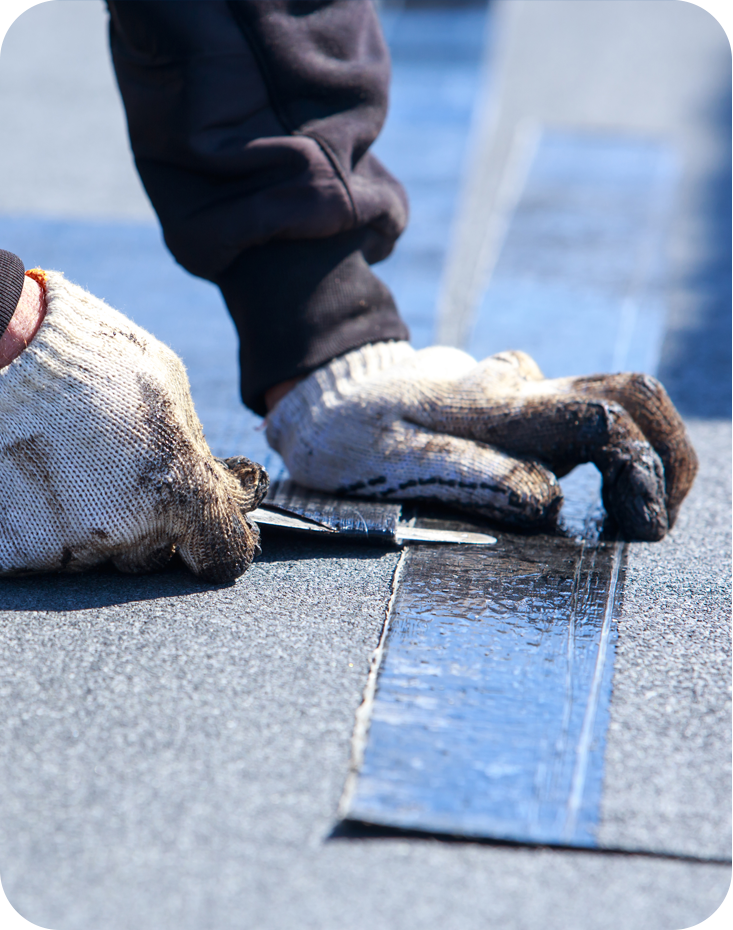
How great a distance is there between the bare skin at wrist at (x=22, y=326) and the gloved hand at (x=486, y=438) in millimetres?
458

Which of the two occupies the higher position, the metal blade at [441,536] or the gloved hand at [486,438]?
the gloved hand at [486,438]

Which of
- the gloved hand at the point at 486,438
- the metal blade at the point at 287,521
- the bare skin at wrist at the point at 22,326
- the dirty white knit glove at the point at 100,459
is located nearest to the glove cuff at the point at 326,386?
the gloved hand at the point at 486,438

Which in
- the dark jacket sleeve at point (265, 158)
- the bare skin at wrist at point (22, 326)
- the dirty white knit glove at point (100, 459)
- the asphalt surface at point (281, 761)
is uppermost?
the dark jacket sleeve at point (265, 158)

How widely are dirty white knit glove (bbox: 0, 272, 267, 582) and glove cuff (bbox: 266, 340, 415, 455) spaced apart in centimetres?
29

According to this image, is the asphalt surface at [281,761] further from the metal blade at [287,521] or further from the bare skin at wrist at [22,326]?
the bare skin at wrist at [22,326]

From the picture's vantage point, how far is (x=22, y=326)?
1.23 meters

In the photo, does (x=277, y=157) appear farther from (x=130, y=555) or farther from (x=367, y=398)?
(x=130, y=555)

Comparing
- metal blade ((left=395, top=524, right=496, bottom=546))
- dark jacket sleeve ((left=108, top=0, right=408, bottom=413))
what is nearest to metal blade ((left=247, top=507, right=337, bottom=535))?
metal blade ((left=395, top=524, right=496, bottom=546))

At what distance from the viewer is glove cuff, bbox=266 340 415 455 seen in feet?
5.09

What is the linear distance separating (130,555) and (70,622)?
134 millimetres

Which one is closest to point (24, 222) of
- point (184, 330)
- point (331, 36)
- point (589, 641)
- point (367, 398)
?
point (184, 330)

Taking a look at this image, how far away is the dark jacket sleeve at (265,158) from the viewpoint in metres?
1.50

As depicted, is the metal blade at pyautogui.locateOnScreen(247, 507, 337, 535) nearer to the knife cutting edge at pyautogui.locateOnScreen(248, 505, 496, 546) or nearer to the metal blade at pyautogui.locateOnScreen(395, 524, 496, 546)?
the knife cutting edge at pyautogui.locateOnScreen(248, 505, 496, 546)

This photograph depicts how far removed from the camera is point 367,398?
4.99 ft
